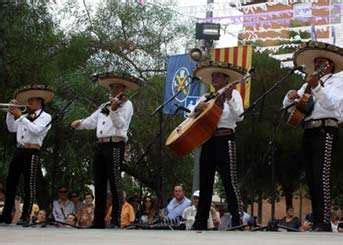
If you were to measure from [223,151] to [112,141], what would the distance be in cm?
151

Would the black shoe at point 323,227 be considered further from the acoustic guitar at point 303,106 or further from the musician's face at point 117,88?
the musician's face at point 117,88

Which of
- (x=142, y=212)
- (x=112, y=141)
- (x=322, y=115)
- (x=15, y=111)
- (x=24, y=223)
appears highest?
(x=15, y=111)

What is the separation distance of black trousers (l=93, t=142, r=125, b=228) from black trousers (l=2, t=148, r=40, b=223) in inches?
30.3

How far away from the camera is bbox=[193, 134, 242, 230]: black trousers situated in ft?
23.2

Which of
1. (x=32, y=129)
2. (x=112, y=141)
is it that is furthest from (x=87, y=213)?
(x=112, y=141)

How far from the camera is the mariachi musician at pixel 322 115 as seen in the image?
662 cm

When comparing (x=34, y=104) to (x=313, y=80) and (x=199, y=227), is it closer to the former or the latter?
(x=199, y=227)

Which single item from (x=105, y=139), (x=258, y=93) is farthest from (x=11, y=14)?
(x=258, y=93)

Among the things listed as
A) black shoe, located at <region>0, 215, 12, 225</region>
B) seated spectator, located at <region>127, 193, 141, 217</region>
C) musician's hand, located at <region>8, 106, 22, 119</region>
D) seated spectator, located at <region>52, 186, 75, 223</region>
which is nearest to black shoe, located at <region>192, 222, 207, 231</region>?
black shoe, located at <region>0, 215, 12, 225</region>

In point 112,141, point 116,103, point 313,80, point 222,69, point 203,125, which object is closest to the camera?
point 313,80

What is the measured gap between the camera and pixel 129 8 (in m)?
20.6

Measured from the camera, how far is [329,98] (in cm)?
661

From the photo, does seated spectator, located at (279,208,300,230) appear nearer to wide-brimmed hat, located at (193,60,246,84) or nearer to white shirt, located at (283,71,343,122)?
wide-brimmed hat, located at (193,60,246,84)

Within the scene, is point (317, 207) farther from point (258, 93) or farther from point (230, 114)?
point (258, 93)
